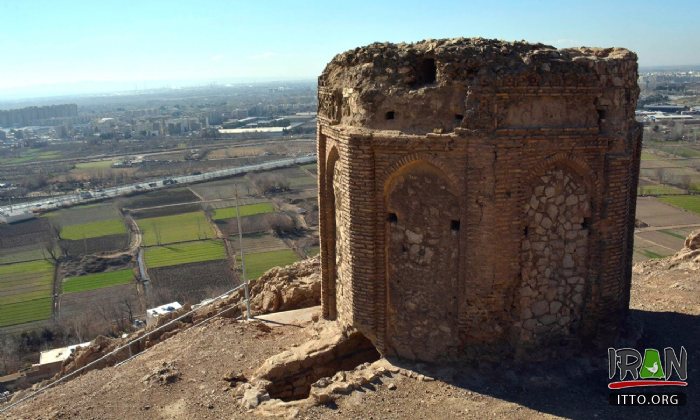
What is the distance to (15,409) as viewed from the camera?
38.0 ft

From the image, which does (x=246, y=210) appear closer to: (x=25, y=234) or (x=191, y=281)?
(x=191, y=281)

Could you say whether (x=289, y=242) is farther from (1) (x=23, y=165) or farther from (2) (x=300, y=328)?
(1) (x=23, y=165)

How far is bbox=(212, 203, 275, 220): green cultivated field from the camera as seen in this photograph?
64.0 metres

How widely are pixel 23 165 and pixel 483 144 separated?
125513 millimetres

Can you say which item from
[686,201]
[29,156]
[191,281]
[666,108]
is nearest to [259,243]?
[191,281]

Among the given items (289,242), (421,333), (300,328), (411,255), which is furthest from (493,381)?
(289,242)

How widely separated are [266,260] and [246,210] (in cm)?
1967

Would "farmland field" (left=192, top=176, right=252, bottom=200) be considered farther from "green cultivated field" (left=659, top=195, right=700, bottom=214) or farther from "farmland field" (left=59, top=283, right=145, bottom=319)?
"green cultivated field" (left=659, top=195, right=700, bottom=214)

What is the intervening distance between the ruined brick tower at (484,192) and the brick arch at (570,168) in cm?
2

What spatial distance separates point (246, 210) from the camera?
214ft

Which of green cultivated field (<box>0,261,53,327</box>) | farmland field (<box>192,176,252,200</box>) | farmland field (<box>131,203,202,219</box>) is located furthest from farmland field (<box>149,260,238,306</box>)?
farmland field (<box>192,176,252,200</box>)

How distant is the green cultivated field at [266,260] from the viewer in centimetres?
4425

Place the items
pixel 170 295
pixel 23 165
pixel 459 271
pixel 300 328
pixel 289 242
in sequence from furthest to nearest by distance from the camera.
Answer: pixel 23 165 < pixel 289 242 < pixel 170 295 < pixel 300 328 < pixel 459 271

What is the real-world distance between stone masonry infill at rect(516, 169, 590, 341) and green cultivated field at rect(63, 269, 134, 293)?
4164cm
